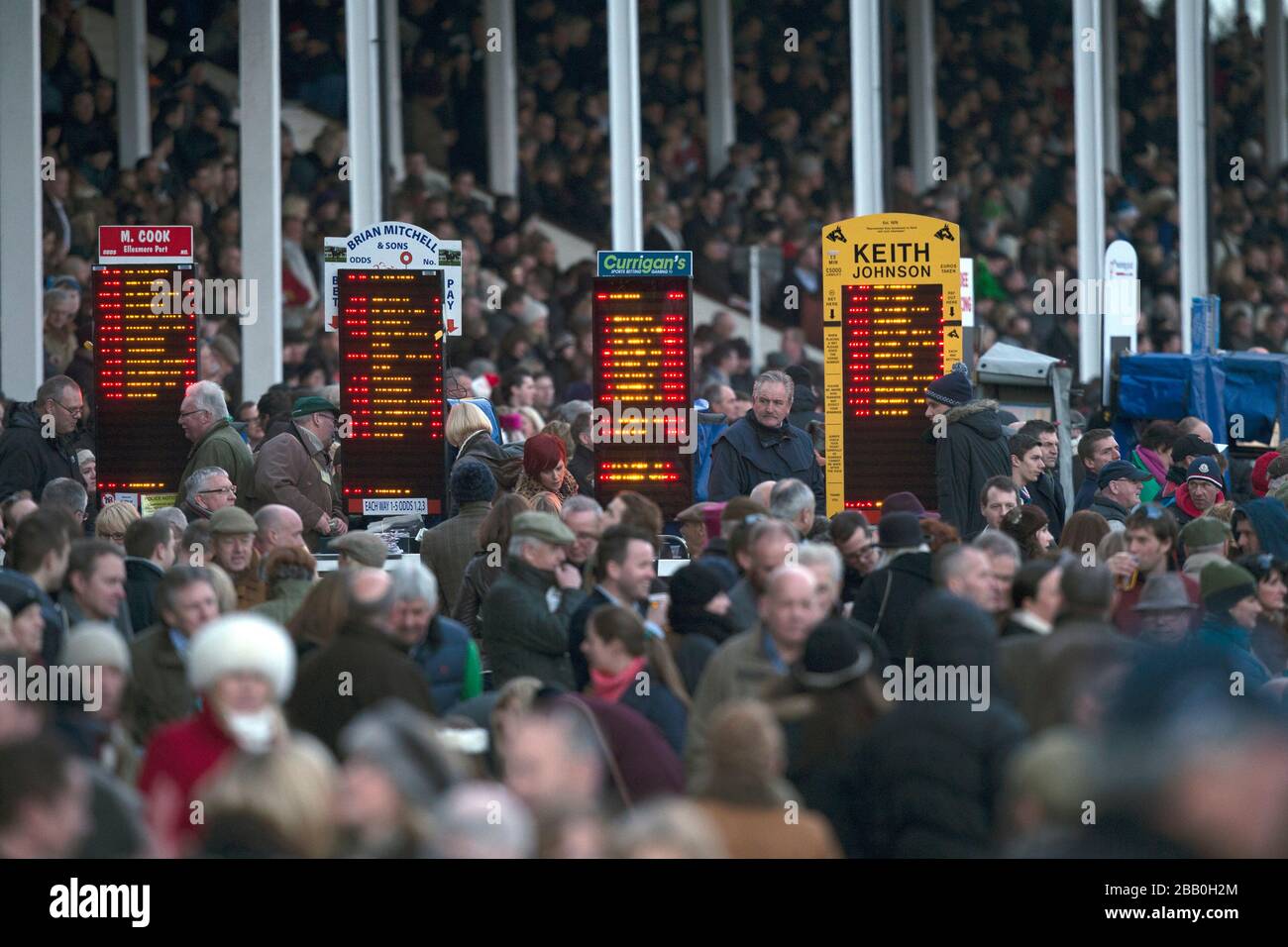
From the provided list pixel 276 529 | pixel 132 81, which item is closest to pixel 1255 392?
pixel 276 529

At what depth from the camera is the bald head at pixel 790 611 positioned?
28.6 feet

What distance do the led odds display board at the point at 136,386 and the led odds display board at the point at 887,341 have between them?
3.73 meters

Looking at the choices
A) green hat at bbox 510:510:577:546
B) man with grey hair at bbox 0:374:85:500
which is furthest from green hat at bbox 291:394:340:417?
green hat at bbox 510:510:577:546

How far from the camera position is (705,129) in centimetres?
2834

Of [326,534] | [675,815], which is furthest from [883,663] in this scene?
[326,534]

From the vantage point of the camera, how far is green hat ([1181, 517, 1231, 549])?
1190 cm

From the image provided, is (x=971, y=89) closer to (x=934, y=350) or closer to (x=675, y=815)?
(x=934, y=350)

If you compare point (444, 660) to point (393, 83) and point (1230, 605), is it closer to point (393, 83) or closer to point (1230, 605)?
point (1230, 605)

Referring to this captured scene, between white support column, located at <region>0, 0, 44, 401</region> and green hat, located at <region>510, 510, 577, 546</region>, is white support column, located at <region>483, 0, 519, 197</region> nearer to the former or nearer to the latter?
white support column, located at <region>0, 0, 44, 401</region>

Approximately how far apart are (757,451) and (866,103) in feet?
21.4

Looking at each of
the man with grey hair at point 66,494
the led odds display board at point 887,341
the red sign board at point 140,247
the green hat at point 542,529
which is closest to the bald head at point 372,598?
the green hat at point 542,529

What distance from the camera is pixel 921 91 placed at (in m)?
28.4

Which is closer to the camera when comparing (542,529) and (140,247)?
(542,529)

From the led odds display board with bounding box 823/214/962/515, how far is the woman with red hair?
181 centimetres
